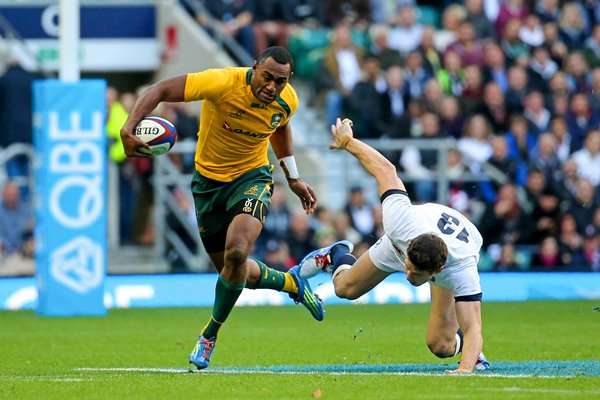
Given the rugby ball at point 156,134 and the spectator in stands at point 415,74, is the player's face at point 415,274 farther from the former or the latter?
the spectator in stands at point 415,74

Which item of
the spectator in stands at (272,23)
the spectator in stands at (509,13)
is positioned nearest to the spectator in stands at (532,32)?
the spectator in stands at (509,13)

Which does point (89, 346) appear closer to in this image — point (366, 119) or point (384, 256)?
point (384, 256)

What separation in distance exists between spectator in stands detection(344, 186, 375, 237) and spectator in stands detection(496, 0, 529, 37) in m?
5.03

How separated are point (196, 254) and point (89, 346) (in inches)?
243

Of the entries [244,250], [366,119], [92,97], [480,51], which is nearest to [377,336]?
[244,250]

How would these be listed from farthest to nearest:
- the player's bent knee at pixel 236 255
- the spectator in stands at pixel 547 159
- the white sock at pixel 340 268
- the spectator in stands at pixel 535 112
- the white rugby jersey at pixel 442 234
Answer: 1. the spectator in stands at pixel 535 112
2. the spectator in stands at pixel 547 159
3. the white sock at pixel 340 268
4. the player's bent knee at pixel 236 255
5. the white rugby jersey at pixel 442 234

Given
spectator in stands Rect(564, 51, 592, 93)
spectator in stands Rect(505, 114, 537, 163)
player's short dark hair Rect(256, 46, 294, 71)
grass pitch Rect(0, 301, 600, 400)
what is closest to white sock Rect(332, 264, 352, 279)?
grass pitch Rect(0, 301, 600, 400)

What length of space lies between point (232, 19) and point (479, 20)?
4033 millimetres

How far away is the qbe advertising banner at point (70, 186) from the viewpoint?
16.6 meters

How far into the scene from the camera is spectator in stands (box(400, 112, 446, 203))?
19.7 meters

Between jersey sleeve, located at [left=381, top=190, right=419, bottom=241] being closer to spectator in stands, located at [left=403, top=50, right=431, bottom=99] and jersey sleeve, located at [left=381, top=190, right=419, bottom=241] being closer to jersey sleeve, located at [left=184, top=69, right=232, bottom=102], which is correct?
jersey sleeve, located at [left=184, top=69, right=232, bottom=102]

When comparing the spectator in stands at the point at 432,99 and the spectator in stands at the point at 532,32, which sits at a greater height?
the spectator in stands at the point at 532,32

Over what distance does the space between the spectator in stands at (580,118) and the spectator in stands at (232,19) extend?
5.01 metres

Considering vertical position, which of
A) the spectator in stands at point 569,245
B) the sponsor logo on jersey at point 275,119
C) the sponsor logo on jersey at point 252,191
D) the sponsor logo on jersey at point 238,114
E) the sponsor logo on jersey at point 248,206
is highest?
the sponsor logo on jersey at point 238,114
